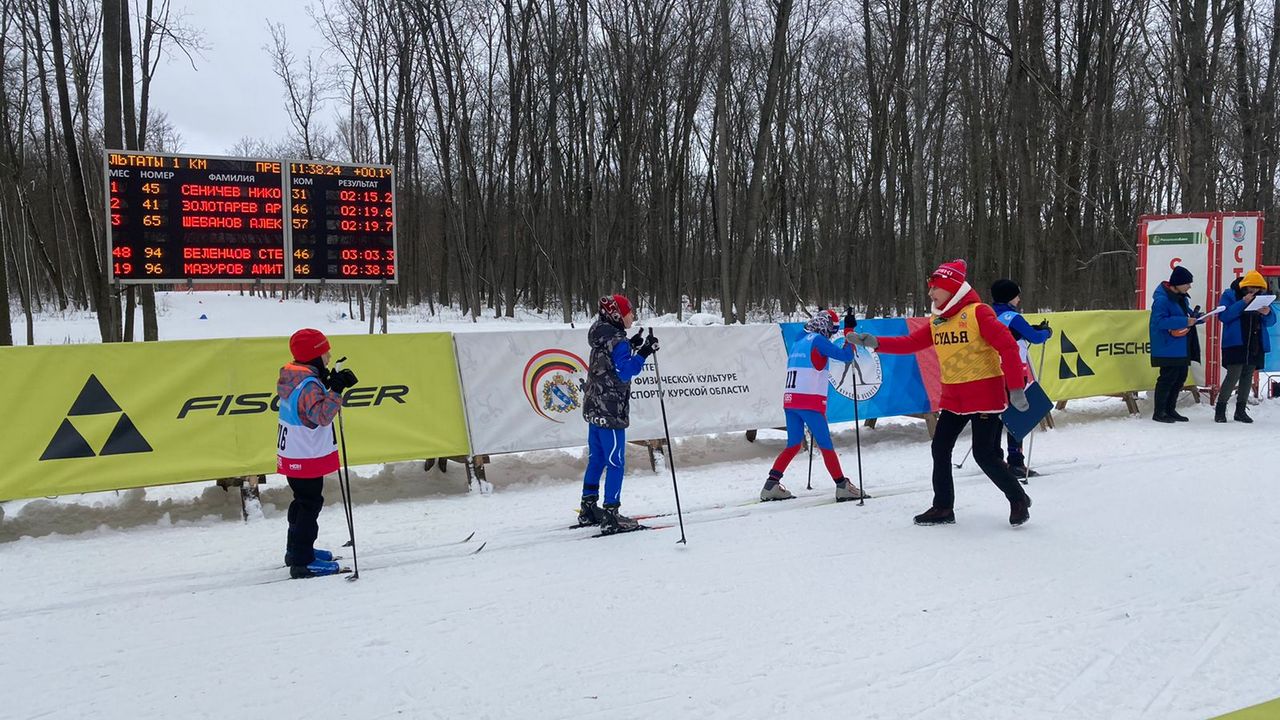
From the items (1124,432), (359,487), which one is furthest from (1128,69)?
(359,487)

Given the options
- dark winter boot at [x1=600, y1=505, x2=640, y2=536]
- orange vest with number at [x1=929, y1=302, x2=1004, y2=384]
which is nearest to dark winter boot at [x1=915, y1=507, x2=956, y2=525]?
orange vest with number at [x1=929, y1=302, x2=1004, y2=384]

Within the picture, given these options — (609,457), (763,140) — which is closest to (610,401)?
(609,457)

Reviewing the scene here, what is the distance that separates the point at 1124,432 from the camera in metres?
10.9

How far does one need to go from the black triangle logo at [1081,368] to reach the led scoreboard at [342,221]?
11.1 m

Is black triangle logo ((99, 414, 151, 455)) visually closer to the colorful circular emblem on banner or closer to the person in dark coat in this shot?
the colorful circular emblem on banner

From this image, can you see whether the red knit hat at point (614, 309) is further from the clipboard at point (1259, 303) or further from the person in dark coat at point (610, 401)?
the clipboard at point (1259, 303)

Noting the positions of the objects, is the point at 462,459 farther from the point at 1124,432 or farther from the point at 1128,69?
the point at 1128,69

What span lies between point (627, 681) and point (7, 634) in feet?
11.9

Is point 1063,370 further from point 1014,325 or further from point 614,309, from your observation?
point 614,309

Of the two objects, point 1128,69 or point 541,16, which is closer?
point 1128,69

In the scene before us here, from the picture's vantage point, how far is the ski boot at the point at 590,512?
6641 mm

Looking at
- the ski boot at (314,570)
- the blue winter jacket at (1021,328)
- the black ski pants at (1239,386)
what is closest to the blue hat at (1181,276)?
the black ski pants at (1239,386)

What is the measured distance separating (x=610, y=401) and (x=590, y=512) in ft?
3.13

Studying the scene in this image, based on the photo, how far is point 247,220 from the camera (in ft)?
42.4
